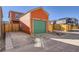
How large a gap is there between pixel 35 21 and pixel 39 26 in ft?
0.40

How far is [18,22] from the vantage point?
3.58 meters

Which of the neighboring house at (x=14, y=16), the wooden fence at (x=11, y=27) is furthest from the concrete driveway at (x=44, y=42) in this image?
the neighboring house at (x=14, y=16)

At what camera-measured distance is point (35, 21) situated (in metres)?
3.60

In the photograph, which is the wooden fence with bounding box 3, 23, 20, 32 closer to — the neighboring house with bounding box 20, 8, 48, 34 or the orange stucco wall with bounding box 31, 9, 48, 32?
the neighboring house with bounding box 20, 8, 48, 34

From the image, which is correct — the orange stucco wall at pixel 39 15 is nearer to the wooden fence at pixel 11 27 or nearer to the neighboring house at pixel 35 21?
the neighboring house at pixel 35 21

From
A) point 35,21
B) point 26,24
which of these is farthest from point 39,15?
point 26,24

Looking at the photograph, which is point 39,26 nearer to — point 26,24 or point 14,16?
point 26,24

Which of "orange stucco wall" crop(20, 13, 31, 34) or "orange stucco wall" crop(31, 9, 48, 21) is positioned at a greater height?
"orange stucco wall" crop(31, 9, 48, 21)

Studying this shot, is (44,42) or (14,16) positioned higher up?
(14,16)

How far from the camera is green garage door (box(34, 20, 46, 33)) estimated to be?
3596 millimetres

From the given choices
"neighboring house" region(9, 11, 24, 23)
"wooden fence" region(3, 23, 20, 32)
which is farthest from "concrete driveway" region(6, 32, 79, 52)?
"neighboring house" region(9, 11, 24, 23)

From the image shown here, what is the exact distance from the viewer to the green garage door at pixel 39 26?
3.60 metres
